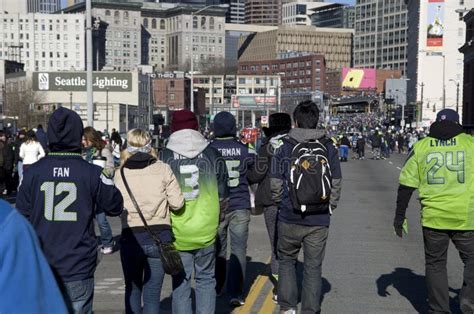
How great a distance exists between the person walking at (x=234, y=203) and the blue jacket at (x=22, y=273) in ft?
17.4

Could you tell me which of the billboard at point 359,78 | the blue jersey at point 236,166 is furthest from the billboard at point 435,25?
the blue jersey at point 236,166

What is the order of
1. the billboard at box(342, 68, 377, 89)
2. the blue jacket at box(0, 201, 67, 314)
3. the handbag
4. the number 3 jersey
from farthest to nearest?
the billboard at box(342, 68, 377, 89) → the number 3 jersey → the handbag → the blue jacket at box(0, 201, 67, 314)

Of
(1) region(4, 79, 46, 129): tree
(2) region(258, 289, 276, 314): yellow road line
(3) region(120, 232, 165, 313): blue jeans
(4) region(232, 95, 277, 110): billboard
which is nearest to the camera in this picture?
(3) region(120, 232, 165, 313): blue jeans

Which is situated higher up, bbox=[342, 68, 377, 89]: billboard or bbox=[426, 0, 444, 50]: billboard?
bbox=[426, 0, 444, 50]: billboard

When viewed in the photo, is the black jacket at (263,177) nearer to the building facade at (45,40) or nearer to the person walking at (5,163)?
the person walking at (5,163)

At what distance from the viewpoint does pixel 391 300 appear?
24.8 ft

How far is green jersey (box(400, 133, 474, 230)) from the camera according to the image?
20.1 feet

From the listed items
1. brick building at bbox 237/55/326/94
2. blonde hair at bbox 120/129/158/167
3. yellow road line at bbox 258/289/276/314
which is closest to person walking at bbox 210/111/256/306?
yellow road line at bbox 258/289/276/314

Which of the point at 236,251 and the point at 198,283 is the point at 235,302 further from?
the point at 198,283

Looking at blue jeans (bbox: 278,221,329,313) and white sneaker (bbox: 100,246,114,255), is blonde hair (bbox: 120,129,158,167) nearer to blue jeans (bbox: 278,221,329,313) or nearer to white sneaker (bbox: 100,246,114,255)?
blue jeans (bbox: 278,221,329,313)

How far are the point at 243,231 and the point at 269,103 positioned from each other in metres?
77.9

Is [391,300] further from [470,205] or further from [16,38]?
[16,38]

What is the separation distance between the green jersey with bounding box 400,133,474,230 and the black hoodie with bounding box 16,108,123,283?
3103 mm

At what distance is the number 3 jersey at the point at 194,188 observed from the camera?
19.2 ft
